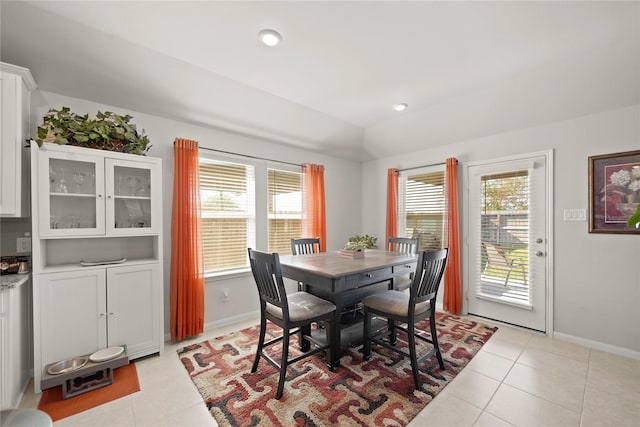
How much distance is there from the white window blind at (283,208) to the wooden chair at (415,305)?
74.4 inches

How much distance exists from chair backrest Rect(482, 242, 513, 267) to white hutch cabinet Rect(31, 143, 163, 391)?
12.7 ft

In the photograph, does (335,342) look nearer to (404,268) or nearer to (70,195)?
(404,268)

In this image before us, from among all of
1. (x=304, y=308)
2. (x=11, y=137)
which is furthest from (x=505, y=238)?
(x=11, y=137)

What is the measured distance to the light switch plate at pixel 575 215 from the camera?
2.85 metres

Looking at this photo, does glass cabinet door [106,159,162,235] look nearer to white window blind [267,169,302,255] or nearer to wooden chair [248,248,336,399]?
wooden chair [248,248,336,399]

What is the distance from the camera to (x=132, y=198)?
2.59m

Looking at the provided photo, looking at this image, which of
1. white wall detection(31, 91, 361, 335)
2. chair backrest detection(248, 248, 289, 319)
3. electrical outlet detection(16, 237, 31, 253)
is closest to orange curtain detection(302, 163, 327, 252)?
white wall detection(31, 91, 361, 335)

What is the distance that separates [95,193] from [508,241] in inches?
177

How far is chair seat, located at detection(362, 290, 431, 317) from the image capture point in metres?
2.24

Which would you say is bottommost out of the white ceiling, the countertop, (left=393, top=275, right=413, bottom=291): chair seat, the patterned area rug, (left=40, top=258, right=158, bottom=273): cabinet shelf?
the patterned area rug

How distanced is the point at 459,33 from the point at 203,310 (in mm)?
3575

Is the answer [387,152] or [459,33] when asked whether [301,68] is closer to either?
[459,33]

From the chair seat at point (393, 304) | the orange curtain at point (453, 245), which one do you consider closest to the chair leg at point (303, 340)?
the chair seat at point (393, 304)

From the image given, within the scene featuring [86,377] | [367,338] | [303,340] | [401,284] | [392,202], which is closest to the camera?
[86,377]
